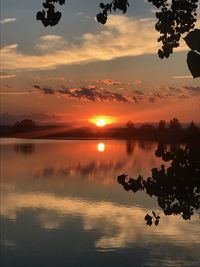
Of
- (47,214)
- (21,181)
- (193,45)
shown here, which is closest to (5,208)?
(47,214)

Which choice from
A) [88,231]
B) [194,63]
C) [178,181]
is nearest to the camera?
[194,63]

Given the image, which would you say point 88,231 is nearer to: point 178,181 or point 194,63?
point 178,181

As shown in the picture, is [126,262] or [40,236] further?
[40,236]

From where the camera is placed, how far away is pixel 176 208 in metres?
10.4

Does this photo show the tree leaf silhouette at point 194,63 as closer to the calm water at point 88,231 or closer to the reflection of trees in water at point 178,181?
the reflection of trees in water at point 178,181

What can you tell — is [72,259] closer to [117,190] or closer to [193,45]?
[193,45]

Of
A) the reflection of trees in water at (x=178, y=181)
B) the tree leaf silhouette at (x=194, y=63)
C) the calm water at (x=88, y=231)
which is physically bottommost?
the calm water at (x=88, y=231)

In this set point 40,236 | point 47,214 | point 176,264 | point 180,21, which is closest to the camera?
point 180,21

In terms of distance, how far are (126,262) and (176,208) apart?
2364cm

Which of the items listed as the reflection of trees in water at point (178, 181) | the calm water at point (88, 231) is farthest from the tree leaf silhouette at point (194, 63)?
the calm water at point (88, 231)

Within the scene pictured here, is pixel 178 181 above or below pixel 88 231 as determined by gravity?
above

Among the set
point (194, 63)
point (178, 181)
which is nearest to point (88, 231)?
point (178, 181)

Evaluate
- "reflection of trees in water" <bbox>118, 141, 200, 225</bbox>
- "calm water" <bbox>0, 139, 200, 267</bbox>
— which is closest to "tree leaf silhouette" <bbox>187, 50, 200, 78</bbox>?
"reflection of trees in water" <bbox>118, 141, 200, 225</bbox>

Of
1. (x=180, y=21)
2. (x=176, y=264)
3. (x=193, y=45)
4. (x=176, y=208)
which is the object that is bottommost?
(x=176, y=264)
